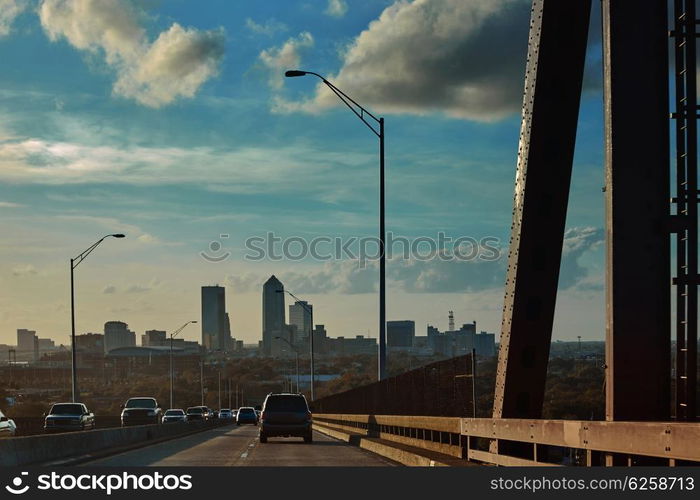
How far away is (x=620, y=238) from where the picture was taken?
9734mm

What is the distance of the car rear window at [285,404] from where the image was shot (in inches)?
1483

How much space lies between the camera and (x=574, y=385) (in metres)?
44.1

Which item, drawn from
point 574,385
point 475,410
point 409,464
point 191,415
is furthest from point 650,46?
point 191,415

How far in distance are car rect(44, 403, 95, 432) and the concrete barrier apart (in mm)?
9776

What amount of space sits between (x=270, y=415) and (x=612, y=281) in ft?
93.7

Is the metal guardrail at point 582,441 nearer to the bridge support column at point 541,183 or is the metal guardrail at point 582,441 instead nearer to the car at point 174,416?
the bridge support column at point 541,183

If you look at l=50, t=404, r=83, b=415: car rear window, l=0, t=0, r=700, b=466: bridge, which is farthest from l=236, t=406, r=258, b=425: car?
l=0, t=0, r=700, b=466: bridge

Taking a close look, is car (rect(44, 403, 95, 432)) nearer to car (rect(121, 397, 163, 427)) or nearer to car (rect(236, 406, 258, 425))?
car (rect(121, 397, 163, 427))

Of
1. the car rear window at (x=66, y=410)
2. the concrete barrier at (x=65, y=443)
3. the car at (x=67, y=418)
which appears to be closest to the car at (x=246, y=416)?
the car at (x=67, y=418)

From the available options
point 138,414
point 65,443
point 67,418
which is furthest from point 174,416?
point 65,443

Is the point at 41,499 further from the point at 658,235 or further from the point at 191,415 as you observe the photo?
the point at 191,415

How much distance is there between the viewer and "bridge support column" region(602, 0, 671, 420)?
9.74m

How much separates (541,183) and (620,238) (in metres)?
2.75

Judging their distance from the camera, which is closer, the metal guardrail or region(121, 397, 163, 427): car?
the metal guardrail
